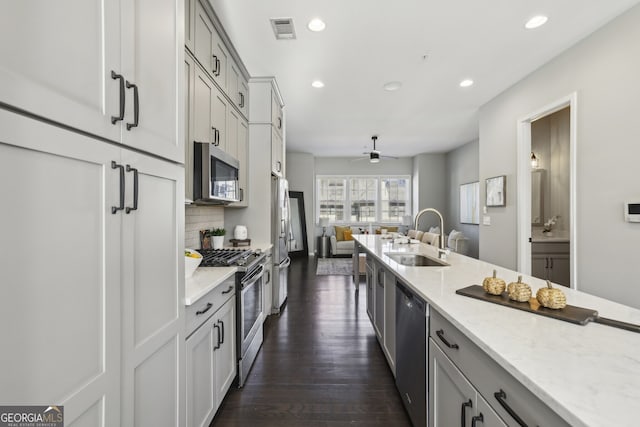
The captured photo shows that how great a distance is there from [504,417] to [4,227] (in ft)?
4.22

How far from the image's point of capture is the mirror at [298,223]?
26.0 ft

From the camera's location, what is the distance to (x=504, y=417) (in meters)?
0.81

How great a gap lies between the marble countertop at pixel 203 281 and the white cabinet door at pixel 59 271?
0.49 m

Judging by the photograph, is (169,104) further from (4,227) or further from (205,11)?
(205,11)

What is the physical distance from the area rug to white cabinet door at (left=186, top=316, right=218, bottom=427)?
422 cm

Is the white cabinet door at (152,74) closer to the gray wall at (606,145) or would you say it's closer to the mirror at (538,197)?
the gray wall at (606,145)

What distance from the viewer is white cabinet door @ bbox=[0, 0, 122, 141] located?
22.3 inches

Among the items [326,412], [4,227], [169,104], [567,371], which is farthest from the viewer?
[326,412]

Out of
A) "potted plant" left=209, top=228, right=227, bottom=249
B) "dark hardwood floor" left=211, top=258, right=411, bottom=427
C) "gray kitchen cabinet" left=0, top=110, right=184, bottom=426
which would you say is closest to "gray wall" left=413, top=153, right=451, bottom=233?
"dark hardwood floor" left=211, top=258, right=411, bottom=427

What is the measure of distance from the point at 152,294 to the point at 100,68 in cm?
72

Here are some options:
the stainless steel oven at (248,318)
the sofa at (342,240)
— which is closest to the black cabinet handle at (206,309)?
the stainless steel oven at (248,318)

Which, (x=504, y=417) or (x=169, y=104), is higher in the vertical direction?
(x=169, y=104)

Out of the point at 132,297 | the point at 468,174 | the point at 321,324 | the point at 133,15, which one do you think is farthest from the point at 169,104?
the point at 468,174

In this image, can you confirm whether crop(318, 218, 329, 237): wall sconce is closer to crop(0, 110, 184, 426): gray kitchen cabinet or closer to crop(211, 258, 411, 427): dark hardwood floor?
crop(211, 258, 411, 427): dark hardwood floor
